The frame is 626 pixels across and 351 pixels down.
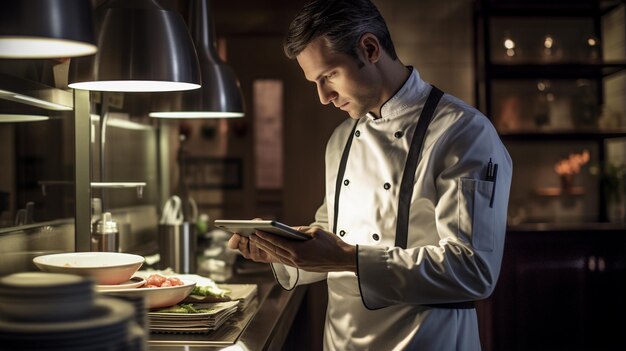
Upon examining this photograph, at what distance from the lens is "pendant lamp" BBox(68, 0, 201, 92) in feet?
5.86

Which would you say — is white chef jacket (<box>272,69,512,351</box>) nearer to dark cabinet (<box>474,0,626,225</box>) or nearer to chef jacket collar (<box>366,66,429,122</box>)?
chef jacket collar (<box>366,66,429,122</box>)

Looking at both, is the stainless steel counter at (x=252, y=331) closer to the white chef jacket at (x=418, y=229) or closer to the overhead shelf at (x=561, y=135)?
the white chef jacket at (x=418, y=229)

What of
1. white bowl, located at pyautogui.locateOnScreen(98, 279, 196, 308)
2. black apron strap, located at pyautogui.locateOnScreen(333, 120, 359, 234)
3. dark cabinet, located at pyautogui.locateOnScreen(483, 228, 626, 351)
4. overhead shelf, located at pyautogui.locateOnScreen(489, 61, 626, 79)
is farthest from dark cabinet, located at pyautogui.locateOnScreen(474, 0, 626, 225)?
white bowl, located at pyautogui.locateOnScreen(98, 279, 196, 308)

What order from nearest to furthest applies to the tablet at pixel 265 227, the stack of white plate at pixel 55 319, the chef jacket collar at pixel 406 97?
the stack of white plate at pixel 55 319, the tablet at pixel 265 227, the chef jacket collar at pixel 406 97

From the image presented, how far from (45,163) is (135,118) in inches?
44.0

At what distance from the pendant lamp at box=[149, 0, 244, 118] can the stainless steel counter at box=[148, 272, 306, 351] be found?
738 mm

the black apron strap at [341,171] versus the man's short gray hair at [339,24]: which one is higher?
the man's short gray hair at [339,24]

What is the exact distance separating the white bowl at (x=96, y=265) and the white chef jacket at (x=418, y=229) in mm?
479

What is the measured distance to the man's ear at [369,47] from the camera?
6.35 feet

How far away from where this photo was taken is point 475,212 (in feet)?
5.74

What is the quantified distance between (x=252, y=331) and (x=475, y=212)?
2.38 ft

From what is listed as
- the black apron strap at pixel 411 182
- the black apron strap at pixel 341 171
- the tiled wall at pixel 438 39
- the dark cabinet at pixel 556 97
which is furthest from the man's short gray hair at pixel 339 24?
the tiled wall at pixel 438 39

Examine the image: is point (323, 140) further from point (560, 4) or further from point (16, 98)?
point (16, 98)

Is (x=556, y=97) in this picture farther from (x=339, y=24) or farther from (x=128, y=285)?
(x=128, y=285)
